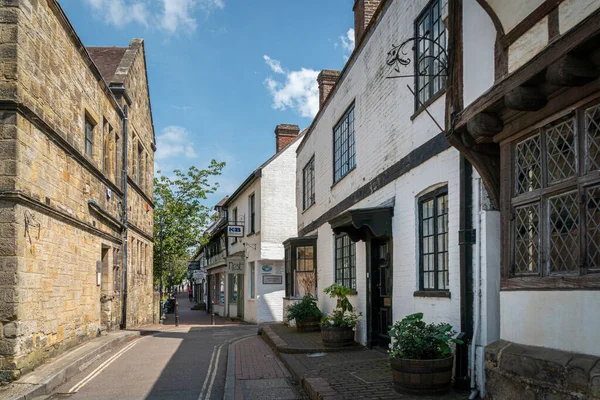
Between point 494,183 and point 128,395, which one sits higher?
point 494,183

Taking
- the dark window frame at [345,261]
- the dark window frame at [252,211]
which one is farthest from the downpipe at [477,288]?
the dark window frame at [252,211]

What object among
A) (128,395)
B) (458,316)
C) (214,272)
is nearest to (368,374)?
(458,316)

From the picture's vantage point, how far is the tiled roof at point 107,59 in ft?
65.1

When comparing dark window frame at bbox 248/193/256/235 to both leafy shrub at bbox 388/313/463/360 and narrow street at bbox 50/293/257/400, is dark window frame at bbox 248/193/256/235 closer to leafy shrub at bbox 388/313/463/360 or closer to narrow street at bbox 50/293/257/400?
narrow street at bbox 50/293/257/400

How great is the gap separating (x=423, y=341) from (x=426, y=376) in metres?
0.41

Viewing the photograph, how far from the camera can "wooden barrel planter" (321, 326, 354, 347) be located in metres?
11.6

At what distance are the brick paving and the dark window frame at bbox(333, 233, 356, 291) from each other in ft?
7.87

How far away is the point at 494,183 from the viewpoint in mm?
6133

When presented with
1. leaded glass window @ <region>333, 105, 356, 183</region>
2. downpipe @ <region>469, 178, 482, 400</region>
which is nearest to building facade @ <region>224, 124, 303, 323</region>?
leaded glass window @ <region>333, 105, 356, 183</region>

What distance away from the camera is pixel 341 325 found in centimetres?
1170

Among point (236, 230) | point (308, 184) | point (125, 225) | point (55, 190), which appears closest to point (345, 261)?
point (308, 184)

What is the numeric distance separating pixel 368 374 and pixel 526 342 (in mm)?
3687

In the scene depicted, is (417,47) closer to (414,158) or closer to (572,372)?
(414,158)

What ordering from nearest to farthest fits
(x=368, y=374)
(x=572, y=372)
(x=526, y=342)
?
1. (x=572, y=372)
2. (x=526, y=342)
3. (x=368, y=374)
